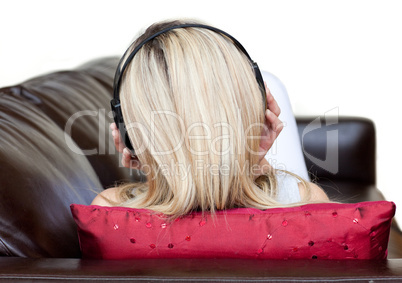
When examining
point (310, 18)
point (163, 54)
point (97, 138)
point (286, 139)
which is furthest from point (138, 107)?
point (310, 18)

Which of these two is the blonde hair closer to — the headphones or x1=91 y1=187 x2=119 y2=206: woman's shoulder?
the headphones

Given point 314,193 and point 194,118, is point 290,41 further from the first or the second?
point 194,118

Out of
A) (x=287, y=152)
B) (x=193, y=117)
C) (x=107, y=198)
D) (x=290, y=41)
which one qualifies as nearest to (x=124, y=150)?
(x=107, y=198)

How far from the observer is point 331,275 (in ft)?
2.12

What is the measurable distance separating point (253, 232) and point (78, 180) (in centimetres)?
50

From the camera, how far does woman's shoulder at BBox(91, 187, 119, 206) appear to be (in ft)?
3.12

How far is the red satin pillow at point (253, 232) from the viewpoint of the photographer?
742 mm

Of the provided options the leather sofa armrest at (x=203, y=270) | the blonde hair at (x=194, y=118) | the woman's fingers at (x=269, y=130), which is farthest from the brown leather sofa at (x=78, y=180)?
the woman's fingers at (x=269, y=130)

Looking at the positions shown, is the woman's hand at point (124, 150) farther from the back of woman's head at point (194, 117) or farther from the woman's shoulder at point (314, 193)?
the woman's shoulder at point (314, 193)

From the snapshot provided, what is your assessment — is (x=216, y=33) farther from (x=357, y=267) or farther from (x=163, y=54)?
(x=357, y=267)

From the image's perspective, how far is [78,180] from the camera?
1116 millimetres

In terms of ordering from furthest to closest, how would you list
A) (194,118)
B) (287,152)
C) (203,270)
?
(287,152) → (194,118) → (203,270)

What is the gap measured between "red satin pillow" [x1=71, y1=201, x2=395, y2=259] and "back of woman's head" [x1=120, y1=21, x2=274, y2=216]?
0.04 m

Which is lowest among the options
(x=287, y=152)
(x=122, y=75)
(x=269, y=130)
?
(x=287, y=152)
